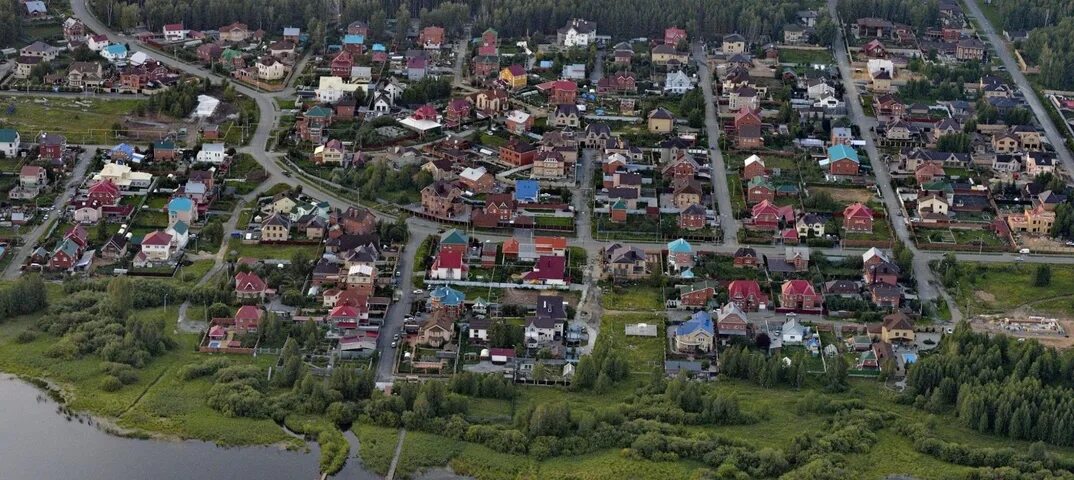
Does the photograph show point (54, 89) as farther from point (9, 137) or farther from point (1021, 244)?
point (1021, 244)

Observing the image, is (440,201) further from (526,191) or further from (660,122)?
(660,122)

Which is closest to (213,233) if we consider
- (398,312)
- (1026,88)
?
(398,312)

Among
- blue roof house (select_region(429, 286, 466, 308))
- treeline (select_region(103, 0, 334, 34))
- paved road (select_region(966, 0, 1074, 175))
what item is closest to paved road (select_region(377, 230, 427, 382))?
blue roof house (select_region(429, 286, 466, 308))

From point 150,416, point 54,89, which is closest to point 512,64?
point 54,89

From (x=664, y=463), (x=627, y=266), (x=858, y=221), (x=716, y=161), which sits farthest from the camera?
(x=716, y=161)

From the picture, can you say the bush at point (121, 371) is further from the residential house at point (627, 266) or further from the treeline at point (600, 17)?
the treeline at point (600, 17)

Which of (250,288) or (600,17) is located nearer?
(250,288)

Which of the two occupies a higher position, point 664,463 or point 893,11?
point 893,11
